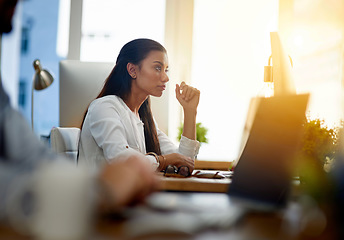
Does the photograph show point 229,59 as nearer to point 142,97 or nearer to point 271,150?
point 142,97

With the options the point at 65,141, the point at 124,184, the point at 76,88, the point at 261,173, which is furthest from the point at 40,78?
the point at 124,184

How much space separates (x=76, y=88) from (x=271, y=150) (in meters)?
1.93

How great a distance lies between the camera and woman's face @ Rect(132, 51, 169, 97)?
7.63ft

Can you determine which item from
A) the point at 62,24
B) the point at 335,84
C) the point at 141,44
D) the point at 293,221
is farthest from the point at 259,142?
the point at 62,24

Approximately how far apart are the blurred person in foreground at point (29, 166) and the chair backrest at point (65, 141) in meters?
1.35

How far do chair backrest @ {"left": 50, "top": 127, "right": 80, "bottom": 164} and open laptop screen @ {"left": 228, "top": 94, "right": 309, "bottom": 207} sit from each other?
4.68 ft

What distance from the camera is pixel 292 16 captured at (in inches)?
183

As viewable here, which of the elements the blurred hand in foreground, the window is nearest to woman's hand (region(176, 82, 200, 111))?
the blurred hand in foreground

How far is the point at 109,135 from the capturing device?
68.7 inches

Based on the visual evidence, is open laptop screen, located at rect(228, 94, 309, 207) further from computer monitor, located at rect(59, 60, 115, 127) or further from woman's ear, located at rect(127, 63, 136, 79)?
computer monitor, located at rect(59, 60, 115, 127)

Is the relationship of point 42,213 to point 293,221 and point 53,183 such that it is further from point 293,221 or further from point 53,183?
point 293,221

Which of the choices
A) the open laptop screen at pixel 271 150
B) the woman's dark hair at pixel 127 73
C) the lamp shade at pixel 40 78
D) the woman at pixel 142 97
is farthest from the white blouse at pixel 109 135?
the lamp shade at pixel 40 78

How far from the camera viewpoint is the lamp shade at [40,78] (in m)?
3.30

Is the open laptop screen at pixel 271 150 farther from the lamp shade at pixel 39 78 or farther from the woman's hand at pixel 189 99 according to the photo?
the lamp shade at pixel 39 78
